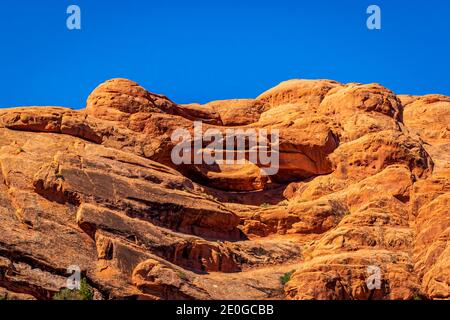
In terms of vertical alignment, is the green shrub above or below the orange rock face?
below

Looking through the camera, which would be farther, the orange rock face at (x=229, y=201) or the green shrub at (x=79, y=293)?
the orange rock face at (x=229, y=201)

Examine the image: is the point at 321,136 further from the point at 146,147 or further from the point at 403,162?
the point at 146,147

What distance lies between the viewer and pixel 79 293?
55.8 meters

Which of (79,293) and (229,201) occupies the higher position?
(229,201)

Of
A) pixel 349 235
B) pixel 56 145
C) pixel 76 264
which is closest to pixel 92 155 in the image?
pixel 56 145

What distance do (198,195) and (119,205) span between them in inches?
221

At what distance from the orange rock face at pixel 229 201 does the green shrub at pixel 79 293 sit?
17.1 inches

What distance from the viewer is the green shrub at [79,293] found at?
5522cm

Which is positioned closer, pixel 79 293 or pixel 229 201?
pixel 79 293

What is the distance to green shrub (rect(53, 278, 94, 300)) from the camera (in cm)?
5522

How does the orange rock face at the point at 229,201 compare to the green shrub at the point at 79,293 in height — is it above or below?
above

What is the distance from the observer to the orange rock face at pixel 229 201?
58.8 m

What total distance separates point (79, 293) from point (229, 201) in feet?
60.9

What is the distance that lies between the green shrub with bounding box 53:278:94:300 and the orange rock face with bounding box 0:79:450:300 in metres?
0.43
